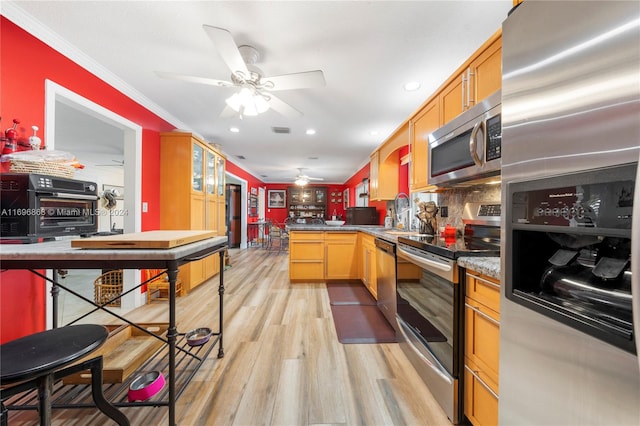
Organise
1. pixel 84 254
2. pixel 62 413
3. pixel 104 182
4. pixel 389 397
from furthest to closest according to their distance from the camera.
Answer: pixel 104 182 → pixel 389 397 → pixel 62 413 → pixel 84 254

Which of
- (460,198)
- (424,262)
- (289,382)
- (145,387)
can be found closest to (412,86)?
(460,198)

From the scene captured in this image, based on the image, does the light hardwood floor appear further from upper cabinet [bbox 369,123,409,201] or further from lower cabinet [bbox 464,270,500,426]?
upper cabinet [bbox 369,123,409,201]

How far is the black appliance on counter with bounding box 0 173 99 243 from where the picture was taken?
4.41 feet

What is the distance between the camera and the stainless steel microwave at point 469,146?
1.34m

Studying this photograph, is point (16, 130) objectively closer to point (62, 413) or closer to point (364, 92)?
point (62, 413)

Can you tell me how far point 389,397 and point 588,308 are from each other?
125 cm

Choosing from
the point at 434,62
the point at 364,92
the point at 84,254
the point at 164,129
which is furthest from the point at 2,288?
the point at 434,62

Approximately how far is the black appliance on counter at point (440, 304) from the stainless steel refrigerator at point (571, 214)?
0.42m

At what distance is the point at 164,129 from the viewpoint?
3.37 meters

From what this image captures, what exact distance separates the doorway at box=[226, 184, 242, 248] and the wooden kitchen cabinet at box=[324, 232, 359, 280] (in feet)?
15.6

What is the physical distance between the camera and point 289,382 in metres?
1.57

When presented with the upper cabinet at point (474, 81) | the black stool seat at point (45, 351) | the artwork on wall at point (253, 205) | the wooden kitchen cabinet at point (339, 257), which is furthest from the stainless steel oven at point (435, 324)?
the artwork on wall at point (253, 205)

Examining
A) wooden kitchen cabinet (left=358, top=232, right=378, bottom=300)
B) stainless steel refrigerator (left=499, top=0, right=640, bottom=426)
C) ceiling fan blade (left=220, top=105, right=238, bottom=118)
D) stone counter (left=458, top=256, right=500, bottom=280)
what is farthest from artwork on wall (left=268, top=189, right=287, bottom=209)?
stainless steel refrigerator (left=499, top=0, right=640, bottom=426)

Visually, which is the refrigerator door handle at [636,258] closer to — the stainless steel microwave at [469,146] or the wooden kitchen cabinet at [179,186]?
the stainless steel microwave at [469,146]
